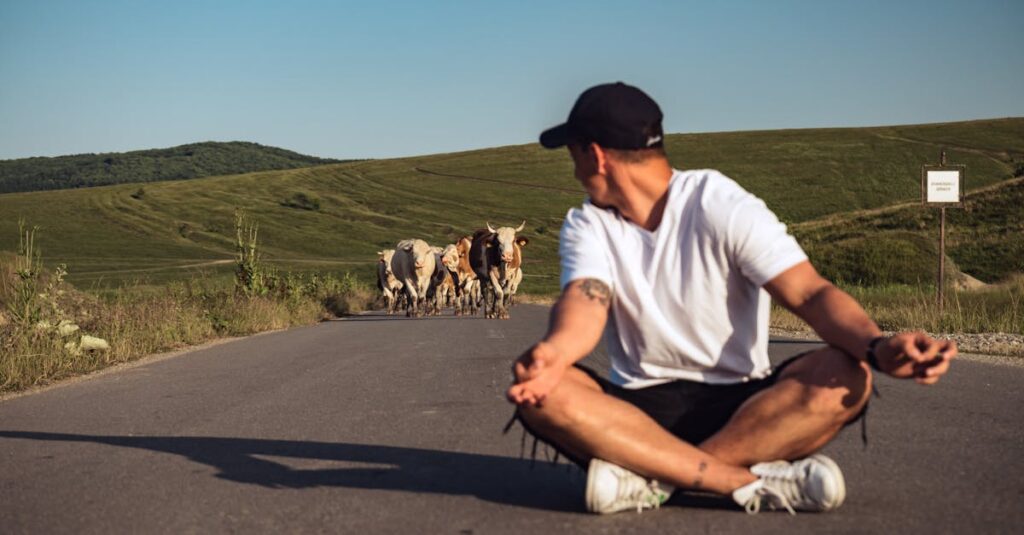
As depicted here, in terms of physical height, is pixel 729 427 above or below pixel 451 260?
above

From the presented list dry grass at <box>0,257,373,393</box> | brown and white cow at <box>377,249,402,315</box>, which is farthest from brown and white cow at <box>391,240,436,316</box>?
dry grass at <box>0,257,373,393</box>

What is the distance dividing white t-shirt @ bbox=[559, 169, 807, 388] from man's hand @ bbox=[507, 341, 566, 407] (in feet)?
1.74

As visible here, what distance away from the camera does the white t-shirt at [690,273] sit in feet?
15.0

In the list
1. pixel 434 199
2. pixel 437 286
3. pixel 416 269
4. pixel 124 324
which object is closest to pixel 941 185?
pixel 124 324

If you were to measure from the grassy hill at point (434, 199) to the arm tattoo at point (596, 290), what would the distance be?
164 feet

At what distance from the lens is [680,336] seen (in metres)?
4.68

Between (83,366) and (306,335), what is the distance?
6.24 m

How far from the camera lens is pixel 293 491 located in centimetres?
555

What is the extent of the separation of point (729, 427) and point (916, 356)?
0.94m

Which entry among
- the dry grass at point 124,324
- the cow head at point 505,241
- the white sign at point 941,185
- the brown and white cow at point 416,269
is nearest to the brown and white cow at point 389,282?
the brown and white cow at point 416,269

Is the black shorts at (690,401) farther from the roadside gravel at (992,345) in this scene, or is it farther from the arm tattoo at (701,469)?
the roadside gravel at (992,345)

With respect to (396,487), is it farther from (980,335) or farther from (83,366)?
(980,335)

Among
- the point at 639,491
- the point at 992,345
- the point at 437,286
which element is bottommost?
the point at 437,286

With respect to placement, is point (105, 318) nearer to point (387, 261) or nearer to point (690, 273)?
point (690, 273)
